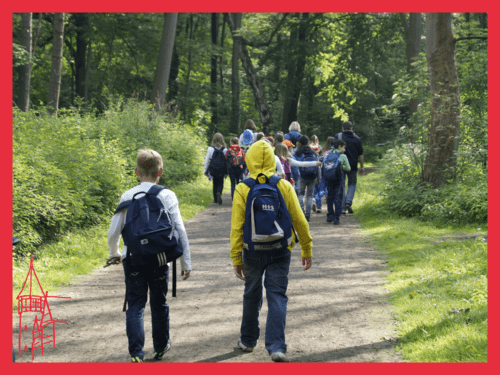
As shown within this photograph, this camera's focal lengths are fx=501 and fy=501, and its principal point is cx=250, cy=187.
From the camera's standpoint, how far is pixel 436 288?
6094 mm

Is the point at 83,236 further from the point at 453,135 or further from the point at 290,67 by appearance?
Result: the point at 290,67

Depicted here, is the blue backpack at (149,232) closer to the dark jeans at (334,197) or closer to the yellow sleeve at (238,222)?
the yellow sleeve at (238,222)

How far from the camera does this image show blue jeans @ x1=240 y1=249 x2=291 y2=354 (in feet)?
14.2

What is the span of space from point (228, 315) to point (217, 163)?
27.1ft

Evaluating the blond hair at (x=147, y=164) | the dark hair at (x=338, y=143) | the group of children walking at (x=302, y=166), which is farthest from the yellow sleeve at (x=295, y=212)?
the dark hair at (x=338, y=143)

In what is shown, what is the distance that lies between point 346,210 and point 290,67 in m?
14.9

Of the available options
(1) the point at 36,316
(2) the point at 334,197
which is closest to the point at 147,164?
(1) the point at 36,316

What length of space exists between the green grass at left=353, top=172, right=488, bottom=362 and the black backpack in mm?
4681

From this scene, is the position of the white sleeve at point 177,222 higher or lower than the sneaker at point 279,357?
higher

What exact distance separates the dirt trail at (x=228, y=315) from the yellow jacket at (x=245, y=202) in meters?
0.96

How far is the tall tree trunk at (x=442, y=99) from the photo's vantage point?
36.8ft

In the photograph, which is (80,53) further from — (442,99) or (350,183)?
(442,99)

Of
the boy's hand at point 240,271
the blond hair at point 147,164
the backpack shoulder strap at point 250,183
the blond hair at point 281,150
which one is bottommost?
the boy's hand at point 240,271

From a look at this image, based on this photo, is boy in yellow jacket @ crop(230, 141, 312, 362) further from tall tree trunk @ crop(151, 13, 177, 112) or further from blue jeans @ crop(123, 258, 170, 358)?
tall tree trunk @ crop(151, 13, 177, 112)
